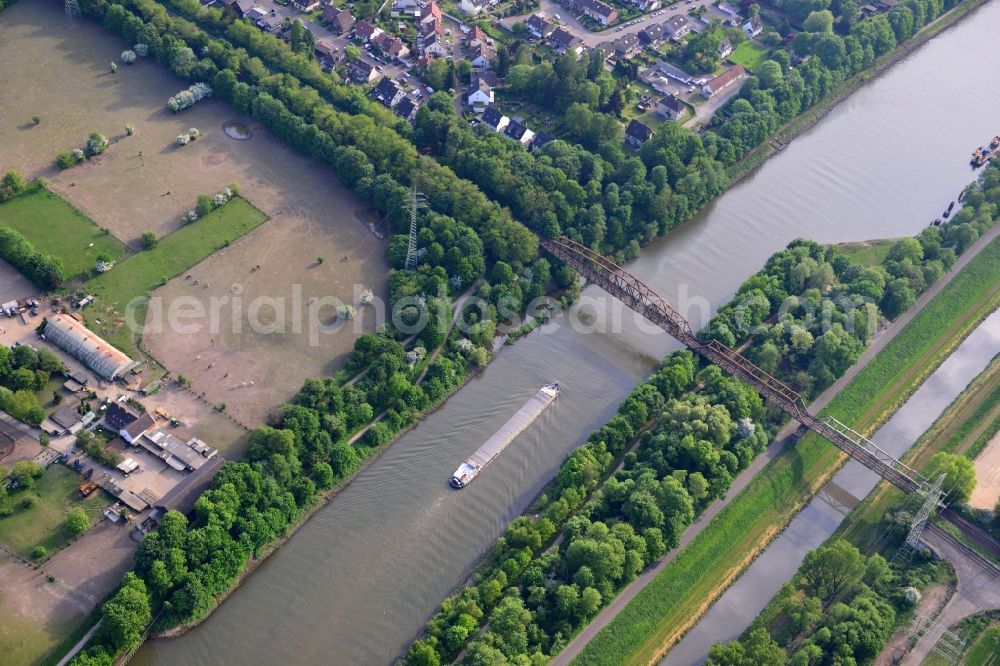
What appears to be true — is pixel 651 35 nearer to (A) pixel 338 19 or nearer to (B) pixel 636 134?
(B) pixel 636 134

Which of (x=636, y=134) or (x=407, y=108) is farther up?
(x=636, y=134)

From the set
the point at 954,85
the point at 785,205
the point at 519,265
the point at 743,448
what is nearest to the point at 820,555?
the point at 743,448

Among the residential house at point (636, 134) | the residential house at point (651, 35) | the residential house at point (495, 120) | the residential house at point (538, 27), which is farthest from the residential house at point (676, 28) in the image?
the residential house at point (495, 120)

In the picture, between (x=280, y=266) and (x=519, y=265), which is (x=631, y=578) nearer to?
(x=519, y=265)

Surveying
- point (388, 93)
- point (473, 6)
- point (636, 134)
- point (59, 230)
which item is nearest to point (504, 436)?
point (636, 134)

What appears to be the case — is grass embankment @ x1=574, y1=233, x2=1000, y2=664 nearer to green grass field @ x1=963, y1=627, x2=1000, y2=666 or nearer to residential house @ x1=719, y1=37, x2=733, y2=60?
green grass field @ x1=963, y1=627, x2=1000, y2=666

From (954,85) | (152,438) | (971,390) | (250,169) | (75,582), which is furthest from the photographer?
(954,85)
